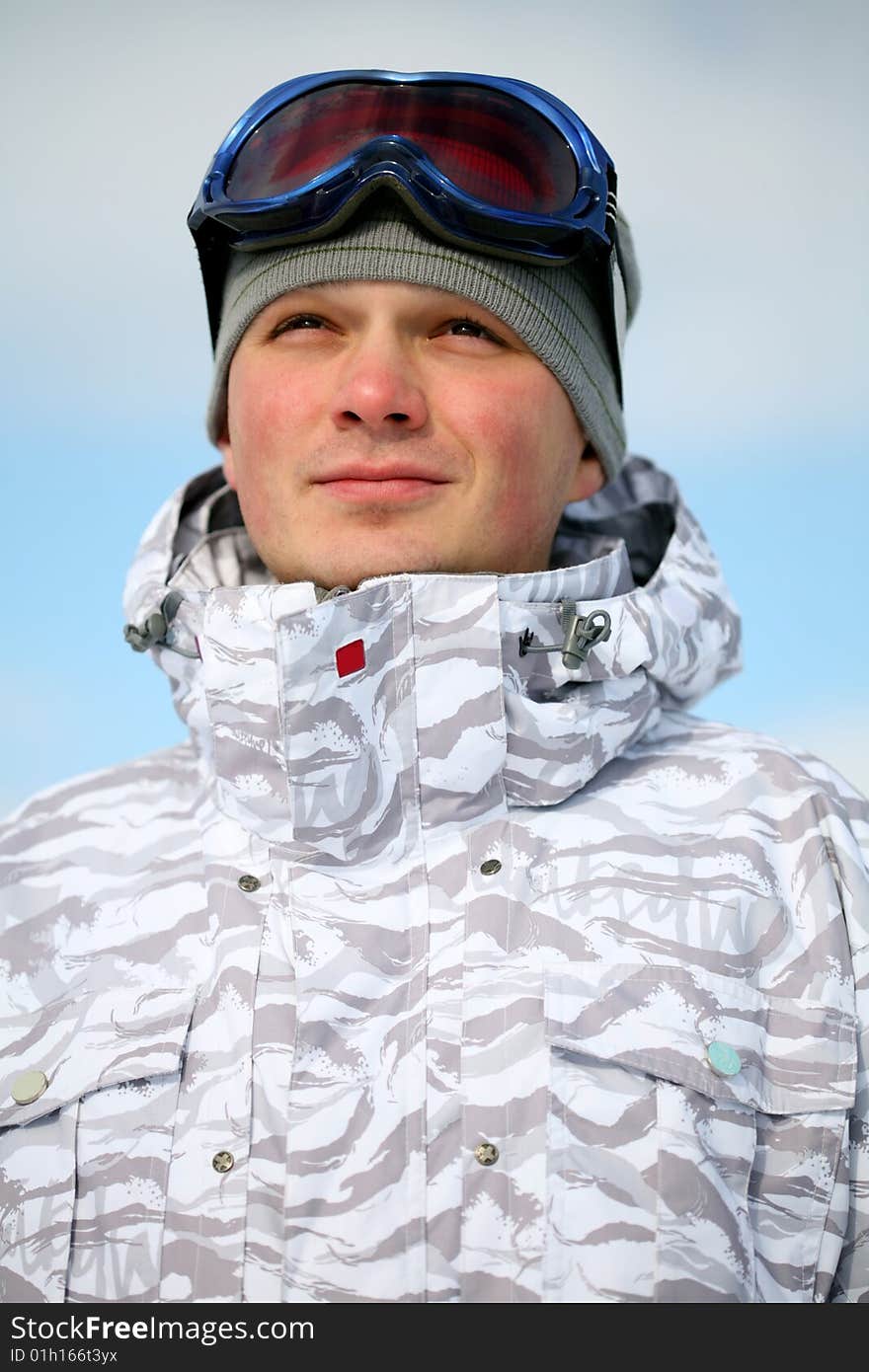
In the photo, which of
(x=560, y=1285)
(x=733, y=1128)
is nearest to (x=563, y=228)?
(x=733, y=1128)

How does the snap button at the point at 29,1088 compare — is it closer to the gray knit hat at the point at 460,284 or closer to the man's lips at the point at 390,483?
the man's lips at the point at 390,483

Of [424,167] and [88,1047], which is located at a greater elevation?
[424,167]

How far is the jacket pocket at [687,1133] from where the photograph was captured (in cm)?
129

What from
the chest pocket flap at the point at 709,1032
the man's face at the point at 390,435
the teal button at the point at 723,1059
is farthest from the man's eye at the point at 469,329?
the teal button at the point at 723,1059

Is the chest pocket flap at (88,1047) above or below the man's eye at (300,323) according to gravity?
below

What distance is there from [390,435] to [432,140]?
451 millimetres

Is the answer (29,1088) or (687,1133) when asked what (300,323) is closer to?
(29,1088)

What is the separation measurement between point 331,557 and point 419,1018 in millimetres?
592

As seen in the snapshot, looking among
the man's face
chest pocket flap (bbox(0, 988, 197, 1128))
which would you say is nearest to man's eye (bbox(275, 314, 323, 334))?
the man's face

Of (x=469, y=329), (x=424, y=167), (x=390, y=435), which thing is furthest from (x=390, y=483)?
(x=424, y=167)

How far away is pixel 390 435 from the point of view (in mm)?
1590

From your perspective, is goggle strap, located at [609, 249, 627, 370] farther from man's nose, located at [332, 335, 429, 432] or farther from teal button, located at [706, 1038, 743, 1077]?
teal button, located at [706, 1038, 743, 1077]

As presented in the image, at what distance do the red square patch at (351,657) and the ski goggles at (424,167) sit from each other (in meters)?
0.58

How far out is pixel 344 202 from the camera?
1630 millimetres
